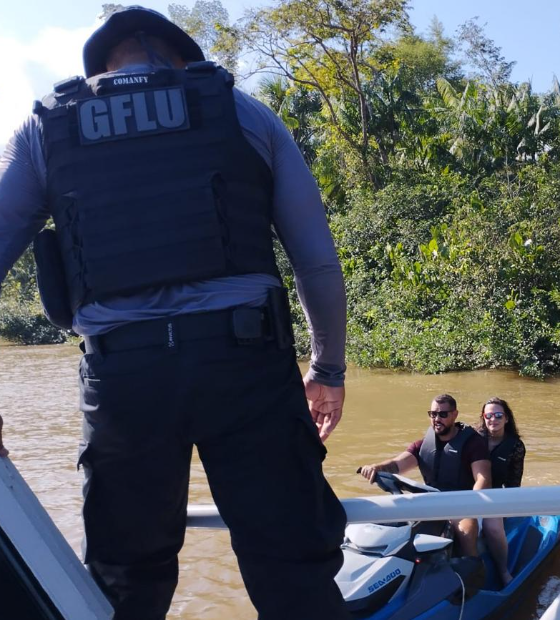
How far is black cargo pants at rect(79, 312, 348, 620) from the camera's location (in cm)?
150

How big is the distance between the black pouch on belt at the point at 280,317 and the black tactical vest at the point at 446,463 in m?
3.32

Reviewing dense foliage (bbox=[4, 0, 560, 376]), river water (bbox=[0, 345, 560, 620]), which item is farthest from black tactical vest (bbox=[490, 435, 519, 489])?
dense foliage (bbox=[4, 0, 560, 376])

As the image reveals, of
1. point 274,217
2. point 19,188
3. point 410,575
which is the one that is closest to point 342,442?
point 410,575

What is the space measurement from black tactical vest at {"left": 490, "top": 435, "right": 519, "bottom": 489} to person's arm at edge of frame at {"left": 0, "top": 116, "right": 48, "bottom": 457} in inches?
149

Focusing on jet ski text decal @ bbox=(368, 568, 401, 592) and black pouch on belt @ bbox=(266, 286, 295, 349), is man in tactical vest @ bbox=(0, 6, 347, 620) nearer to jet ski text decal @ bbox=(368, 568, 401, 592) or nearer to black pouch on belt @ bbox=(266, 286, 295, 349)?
black pouch on belt @ bbox=(266, 286, 295, 349)

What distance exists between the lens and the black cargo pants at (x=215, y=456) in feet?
4.92

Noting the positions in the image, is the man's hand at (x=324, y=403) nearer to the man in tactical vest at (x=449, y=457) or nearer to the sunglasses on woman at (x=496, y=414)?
the man in tactical vest at (x=449, y=457)

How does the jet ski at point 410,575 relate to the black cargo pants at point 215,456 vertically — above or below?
below

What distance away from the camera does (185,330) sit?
1.50m

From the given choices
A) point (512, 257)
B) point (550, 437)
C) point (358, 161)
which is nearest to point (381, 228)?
point (358, 161)

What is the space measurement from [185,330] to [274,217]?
1.15 feet

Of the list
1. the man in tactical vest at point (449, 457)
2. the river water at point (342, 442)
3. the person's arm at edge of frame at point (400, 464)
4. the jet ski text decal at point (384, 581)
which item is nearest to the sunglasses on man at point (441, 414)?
the man in tactical vest at point (449, 457)

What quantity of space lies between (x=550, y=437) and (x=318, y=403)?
29.1 feet

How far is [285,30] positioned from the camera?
21.8m
